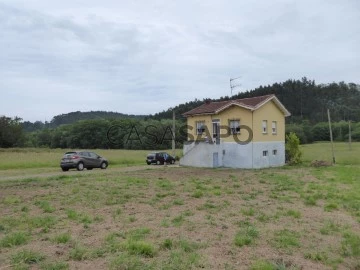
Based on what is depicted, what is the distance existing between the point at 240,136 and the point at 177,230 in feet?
86.5

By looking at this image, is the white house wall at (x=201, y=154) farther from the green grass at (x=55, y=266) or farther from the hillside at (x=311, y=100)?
the hillside at (x=311, y=100)

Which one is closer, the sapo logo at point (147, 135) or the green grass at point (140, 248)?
the green grass at point (140, 248)

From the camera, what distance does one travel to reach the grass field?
656 centimetres

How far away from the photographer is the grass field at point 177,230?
656cm

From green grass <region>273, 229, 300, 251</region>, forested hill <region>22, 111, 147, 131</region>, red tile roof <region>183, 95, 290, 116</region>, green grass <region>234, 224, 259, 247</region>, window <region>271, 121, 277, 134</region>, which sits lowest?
green grass <region>273, 229, 300, 251</region>

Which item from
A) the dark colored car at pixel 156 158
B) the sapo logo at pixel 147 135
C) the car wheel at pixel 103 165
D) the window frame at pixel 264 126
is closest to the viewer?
the car wheel at pixel 103 165

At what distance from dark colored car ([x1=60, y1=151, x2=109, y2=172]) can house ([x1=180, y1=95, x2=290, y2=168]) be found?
8727mm

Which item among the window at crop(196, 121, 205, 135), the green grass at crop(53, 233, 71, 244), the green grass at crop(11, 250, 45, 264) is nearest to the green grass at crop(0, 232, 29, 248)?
the green grass at crop(53, 233, 71, 244)

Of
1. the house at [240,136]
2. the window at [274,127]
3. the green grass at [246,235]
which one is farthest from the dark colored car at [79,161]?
the green grass at [246,235]

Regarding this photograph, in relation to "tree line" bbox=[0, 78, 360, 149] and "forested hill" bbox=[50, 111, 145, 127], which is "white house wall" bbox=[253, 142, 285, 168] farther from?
"forested hill" bbox=[50, 111, 145, 127]

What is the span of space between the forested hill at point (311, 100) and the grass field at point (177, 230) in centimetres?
8549

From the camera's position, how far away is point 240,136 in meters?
34.3

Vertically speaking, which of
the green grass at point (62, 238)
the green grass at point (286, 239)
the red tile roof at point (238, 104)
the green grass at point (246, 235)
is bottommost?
the green grass at point (286, 239)

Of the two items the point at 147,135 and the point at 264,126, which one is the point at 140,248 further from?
the point at 147,135
